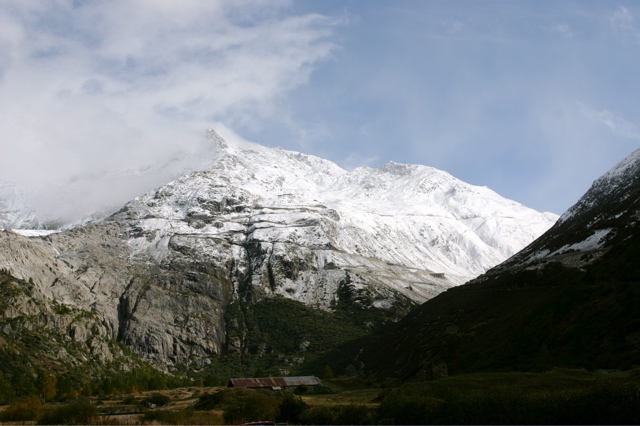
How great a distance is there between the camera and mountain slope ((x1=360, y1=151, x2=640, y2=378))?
176 ft

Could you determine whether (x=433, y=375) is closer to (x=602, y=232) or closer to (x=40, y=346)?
(x=602, y=232)

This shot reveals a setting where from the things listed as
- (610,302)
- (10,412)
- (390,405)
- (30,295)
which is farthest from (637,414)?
(30,295)

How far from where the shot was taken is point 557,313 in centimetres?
6556

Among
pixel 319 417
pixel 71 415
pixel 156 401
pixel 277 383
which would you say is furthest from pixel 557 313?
pixel 156 401

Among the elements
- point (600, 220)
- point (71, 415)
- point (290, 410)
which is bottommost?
point (71, 415)

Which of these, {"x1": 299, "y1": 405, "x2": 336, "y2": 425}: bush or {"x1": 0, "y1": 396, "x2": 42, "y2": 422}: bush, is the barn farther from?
{"x1": 299, "y1": 405, "x2": 336, "y2": 425}: bush

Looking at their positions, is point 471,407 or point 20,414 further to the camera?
point 20,414

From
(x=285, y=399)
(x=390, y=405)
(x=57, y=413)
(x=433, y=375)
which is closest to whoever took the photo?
(x=390, y=405)

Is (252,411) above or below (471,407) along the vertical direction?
below

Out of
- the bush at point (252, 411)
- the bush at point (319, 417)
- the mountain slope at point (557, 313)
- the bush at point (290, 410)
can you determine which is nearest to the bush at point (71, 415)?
the bush at point (252, 411)

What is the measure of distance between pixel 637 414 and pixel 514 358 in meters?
36.2

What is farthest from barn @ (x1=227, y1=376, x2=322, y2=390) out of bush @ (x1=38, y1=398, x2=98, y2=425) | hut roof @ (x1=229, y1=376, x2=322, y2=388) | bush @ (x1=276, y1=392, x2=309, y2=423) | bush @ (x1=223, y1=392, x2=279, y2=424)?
bush @ (x1=276, y1=392, x2=309, y2=423)

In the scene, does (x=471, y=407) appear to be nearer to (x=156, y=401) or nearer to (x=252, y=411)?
(x=252, y=411)

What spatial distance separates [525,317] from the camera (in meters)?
74.1
